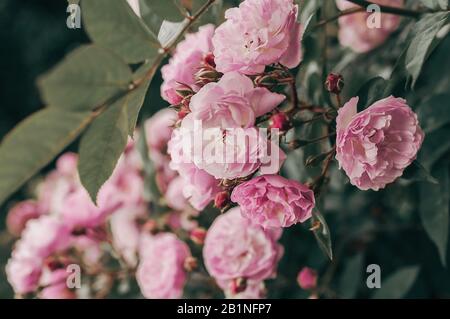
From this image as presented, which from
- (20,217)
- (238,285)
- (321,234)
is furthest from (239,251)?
(20,217)

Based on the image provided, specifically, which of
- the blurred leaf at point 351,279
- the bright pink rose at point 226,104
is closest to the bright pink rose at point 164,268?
the blurred leaf at point 351,279

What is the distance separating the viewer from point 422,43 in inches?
21.8

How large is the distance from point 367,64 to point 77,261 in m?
0.53

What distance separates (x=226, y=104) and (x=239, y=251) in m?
A: 0.26

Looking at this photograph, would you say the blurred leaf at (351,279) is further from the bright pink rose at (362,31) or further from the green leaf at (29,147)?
the green leaf at (29,147)

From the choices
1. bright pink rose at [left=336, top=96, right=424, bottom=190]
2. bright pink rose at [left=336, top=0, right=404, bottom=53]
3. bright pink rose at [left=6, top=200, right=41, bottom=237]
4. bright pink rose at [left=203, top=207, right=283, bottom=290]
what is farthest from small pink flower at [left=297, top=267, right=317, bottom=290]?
bright pink rose at [left=6, top=200, right=41, bottom=237]

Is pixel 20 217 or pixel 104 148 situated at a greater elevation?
pixel 104 148

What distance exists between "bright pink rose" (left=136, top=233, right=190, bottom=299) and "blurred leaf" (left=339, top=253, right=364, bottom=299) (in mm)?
224

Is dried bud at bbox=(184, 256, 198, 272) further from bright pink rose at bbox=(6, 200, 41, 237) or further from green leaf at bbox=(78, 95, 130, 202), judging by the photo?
bright pink rose at bbox=(6, 200, 41, 237)

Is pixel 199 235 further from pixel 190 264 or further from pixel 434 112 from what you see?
pixel 434 112

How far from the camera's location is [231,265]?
0.71 m

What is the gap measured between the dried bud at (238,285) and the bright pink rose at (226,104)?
256mm
